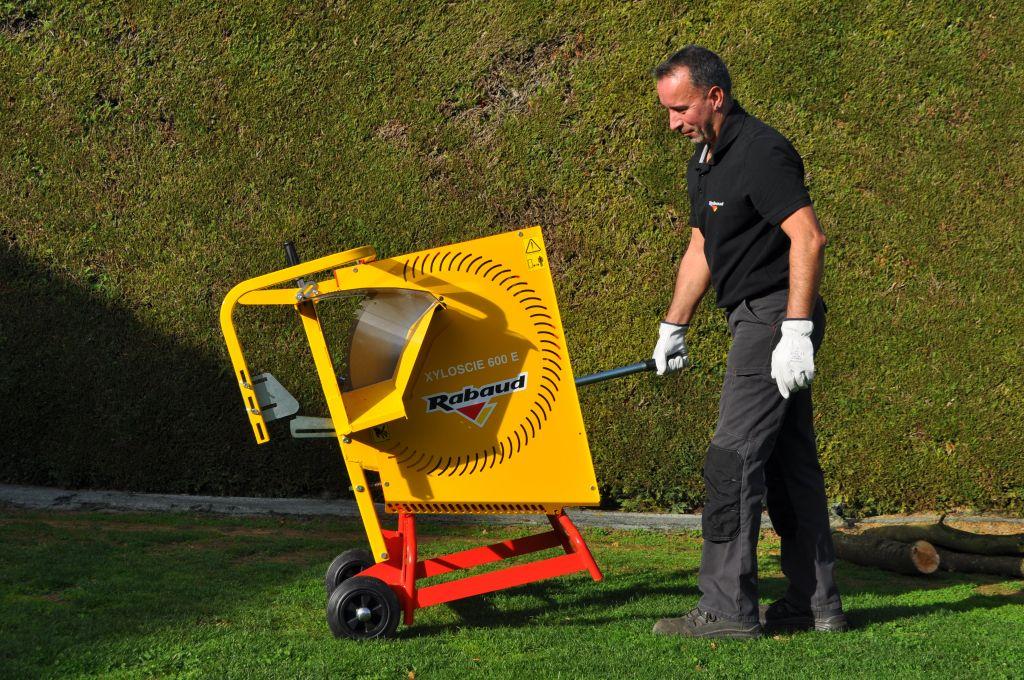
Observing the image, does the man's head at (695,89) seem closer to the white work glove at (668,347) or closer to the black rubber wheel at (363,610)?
the white work glove at (668,347)

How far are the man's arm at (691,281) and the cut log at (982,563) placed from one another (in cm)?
190

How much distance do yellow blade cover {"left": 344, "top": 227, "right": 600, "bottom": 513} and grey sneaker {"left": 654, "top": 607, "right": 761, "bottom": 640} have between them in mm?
514

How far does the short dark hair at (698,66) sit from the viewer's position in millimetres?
3656

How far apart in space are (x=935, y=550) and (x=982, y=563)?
0.23 meters

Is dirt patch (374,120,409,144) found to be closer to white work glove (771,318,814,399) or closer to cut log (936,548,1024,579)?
white work glove (771,318,814,399)

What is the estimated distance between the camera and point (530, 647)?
11.9ft

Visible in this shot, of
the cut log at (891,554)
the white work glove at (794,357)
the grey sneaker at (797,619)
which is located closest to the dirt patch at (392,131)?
the white work glove at (794,357)

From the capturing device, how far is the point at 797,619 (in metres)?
3.90

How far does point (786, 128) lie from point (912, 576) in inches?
92.6

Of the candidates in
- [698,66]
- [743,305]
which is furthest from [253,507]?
[698,66]

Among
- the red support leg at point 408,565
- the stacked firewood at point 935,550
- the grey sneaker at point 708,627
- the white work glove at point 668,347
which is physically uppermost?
the white work glove at point 668,347

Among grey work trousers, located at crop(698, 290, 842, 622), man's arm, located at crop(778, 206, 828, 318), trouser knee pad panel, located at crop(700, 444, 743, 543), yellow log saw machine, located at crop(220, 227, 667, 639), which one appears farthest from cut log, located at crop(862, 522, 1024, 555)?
man's arm, located at crop(778, 206, 828, 318)

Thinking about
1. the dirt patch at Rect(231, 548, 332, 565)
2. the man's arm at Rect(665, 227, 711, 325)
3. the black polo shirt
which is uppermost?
the black polo shirt

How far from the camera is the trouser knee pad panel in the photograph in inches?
143
